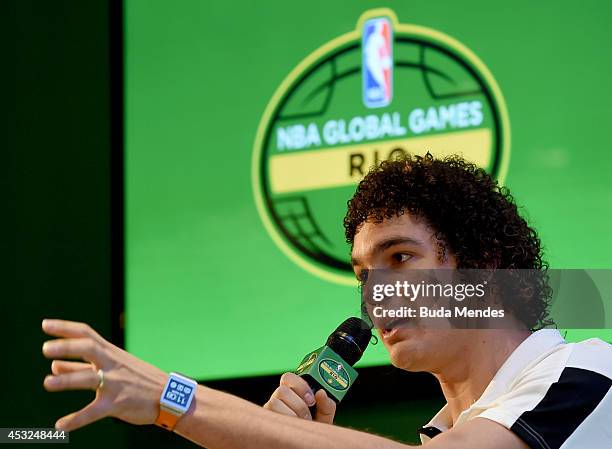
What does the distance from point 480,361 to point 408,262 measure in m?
0.23

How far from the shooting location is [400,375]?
144 inches

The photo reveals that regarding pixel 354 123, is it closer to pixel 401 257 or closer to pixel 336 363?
pixel 401 257

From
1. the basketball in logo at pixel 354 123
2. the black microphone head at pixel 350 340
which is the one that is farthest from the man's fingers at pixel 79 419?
the basketball in logo at pixel 354 123

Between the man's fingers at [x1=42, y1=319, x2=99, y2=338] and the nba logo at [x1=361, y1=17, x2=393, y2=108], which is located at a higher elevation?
the nba logo at [x1=361, y1=17, x2=393, y2=108]

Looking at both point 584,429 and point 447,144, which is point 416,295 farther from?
point 447,144

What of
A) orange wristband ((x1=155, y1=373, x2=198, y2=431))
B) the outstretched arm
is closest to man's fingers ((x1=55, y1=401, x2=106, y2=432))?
the outstretched arm

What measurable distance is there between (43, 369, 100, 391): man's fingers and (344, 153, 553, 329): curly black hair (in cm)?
86

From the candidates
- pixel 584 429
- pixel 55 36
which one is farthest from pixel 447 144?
pixel 584 429

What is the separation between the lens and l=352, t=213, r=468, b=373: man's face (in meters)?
2.01

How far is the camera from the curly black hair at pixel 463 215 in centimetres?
210

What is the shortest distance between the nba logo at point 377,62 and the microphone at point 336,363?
62.9 inches

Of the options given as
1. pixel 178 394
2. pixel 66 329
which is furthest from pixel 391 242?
pixel 66 329

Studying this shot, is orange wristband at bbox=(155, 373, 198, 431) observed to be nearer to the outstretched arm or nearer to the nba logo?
the outstretched arm

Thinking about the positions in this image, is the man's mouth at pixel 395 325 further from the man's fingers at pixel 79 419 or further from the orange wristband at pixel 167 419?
the man's fingers at pixel 79 419
